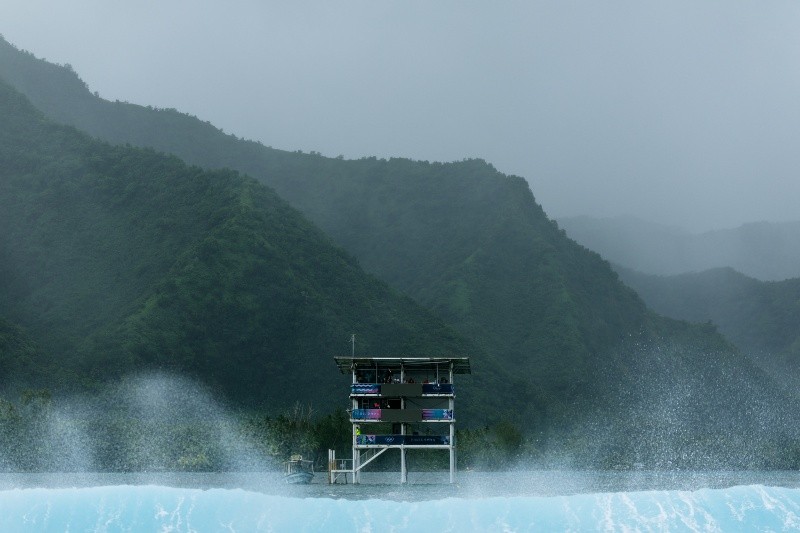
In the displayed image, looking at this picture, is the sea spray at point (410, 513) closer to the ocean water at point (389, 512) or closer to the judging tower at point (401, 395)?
the ocean water at point (389, 512)

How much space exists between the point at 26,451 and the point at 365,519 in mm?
110597

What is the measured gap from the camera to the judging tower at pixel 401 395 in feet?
394

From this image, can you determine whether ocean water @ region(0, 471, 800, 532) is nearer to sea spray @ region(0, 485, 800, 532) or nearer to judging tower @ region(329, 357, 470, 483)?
sea spray @ region(0, 485, 800, 532)

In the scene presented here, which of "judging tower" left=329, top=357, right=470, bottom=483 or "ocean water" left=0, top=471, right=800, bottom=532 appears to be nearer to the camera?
"ocean water" left=0, top=471, right=800, bottom=532

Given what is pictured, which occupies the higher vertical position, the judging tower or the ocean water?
the judging tower

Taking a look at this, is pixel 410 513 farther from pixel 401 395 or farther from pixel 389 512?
pixel 401 395

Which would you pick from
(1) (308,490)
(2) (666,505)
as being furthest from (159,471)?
(2) (666,505)

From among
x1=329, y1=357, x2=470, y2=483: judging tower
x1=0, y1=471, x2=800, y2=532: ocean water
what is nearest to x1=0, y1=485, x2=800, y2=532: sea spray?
x1=0, y1=471, x2=800, y2=532: ocean water

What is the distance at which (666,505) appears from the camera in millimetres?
88250

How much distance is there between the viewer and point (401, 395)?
394ft

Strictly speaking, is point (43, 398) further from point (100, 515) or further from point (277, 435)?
point (100, 515)

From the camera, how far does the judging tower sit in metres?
120

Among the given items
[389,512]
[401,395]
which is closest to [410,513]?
[389,512]

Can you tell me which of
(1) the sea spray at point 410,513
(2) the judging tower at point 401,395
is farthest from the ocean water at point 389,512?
(2) the judging tower at point 401,395
